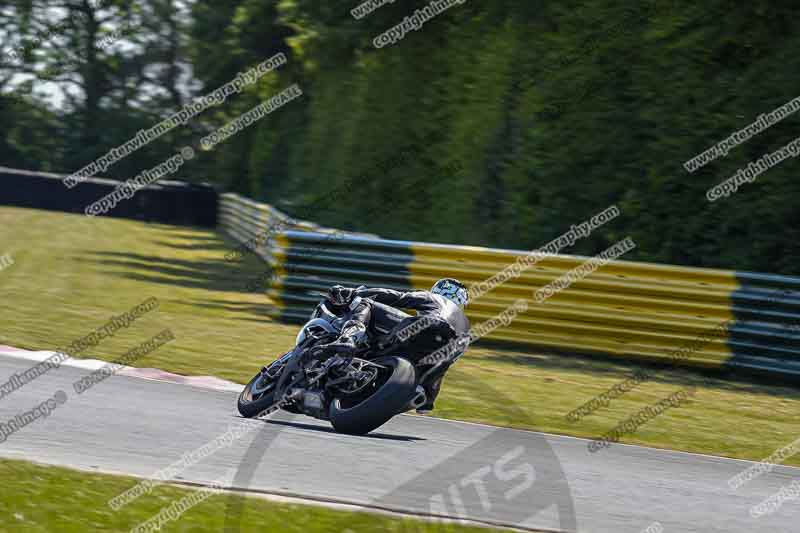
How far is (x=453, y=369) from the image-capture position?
12492 millimetres

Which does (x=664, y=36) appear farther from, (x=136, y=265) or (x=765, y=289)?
(x=136, y=265)

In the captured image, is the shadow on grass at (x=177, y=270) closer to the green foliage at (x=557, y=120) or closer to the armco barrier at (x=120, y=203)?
the green foliage at (x=557, y=120)

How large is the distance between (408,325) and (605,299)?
6062mm

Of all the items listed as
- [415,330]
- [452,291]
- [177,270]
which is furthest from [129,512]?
[177,270]

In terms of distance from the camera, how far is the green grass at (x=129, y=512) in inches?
233

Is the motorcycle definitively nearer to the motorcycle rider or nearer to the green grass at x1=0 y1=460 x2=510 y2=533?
the motorcycle rider

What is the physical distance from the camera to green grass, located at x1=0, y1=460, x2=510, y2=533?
5906 mm

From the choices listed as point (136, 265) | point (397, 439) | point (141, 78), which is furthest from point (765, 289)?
point (141, 78)

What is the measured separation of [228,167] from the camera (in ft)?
153

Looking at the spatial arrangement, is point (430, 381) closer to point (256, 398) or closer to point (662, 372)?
point (256, 398)

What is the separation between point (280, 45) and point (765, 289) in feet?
97.5

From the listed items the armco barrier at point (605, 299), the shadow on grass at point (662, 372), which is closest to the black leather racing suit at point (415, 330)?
the shadow on grass at point (662, 372)

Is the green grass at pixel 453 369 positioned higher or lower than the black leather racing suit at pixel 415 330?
lower

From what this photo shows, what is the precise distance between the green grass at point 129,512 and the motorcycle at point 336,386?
62.0 inches
